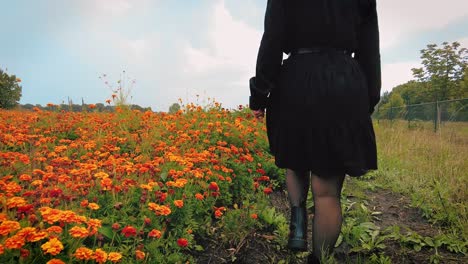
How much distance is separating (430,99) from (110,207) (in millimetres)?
32501

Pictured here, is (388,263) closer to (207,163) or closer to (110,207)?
(207,163)

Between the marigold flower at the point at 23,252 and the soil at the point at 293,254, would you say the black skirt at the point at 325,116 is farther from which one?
the marigold flower at the point at 23,252

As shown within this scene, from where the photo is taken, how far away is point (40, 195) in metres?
2.26

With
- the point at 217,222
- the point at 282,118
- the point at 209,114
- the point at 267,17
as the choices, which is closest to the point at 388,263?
the point at 217,222

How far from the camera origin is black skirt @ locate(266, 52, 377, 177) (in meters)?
2.04

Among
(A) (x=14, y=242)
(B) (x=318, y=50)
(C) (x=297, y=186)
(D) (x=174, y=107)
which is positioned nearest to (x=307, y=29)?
(B) (x=318, y=50)

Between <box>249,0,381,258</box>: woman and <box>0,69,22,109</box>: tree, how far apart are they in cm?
2509

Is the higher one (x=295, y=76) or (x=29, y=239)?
(x=295, y=76)

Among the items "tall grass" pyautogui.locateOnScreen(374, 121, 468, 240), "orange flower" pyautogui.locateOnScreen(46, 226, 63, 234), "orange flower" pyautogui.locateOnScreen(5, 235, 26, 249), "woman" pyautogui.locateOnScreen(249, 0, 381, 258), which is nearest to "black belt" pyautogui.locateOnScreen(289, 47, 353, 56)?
"woman" pyautogui.locateOnScreen(249, 0, 381, 258)

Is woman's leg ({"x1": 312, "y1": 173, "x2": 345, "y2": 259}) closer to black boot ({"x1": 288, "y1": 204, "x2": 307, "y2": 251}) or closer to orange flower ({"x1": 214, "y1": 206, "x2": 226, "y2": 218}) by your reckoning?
black boot ({"x1": 288, "y1": 204, "x2": 307, "y2": 251})

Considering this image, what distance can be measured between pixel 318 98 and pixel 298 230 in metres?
0.77

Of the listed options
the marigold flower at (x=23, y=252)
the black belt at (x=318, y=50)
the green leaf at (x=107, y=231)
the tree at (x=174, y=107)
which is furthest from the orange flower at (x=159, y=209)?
the tree at (x=174, y=107)

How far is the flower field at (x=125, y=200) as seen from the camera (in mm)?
1774

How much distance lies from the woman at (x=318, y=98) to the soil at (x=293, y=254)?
0.61m
